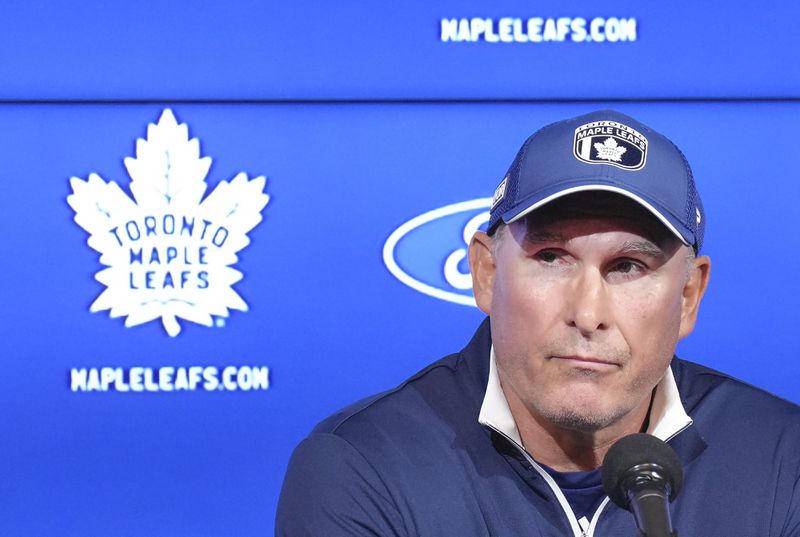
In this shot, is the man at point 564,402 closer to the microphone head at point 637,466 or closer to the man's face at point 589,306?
the man's face at point 589,306

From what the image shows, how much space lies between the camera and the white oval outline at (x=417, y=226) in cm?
151

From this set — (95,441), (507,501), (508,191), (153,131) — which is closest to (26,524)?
(95,441)

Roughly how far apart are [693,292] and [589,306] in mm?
176

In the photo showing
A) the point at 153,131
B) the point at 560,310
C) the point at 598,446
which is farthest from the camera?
the point at 153,131

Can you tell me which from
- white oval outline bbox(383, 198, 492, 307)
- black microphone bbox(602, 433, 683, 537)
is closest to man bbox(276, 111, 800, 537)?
black microphone bbox(602, 433, 683, 537)

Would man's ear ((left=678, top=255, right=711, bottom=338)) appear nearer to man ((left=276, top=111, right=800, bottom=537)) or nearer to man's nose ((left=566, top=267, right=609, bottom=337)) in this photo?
man ((left=276, top=111, right=800, bottom=537))

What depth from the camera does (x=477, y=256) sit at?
104 centimetres

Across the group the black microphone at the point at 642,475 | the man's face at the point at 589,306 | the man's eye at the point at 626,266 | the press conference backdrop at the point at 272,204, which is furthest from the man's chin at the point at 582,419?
the press conference backdrop at the point at 272,204

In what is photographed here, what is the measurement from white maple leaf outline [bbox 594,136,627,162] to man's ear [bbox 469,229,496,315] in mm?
152

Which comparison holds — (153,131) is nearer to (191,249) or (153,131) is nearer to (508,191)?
(191,249)

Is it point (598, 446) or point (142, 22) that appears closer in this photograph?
point (598, 446)

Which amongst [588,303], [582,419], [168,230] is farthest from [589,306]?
[168,230]

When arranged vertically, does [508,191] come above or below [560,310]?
above

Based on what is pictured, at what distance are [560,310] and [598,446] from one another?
19cm
